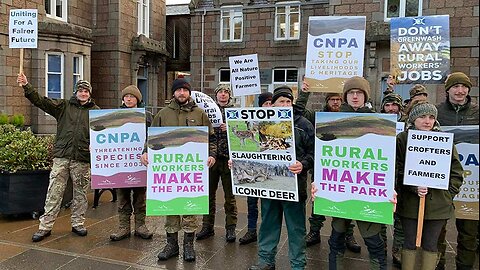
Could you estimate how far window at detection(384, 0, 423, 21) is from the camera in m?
13.4

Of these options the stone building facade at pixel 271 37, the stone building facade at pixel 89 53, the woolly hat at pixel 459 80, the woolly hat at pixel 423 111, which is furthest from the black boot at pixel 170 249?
the stone building facade at pixel 89 53

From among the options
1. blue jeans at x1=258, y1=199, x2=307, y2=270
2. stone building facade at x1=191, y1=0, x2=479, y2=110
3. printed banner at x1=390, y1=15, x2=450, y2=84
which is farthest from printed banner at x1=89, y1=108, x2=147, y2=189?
stone building facade at x1=191, y1=0, x2=479, y2=110

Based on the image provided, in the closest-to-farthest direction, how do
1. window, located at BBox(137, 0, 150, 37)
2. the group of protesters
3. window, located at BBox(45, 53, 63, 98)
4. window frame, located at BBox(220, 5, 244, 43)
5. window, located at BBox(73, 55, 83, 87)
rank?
the group of protesters < window, located at BBox(45, 53, 63, 98) < window, located at BBox(73, 55, 83, 87) < window frame, located at BBox(220, 5, 244, 43) < window, located at BBox(137, 0, 150, 37)

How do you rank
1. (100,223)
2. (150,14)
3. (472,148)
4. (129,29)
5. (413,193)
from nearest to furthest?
(413,193), (472,148), (100,223), (129,29), (150,14)

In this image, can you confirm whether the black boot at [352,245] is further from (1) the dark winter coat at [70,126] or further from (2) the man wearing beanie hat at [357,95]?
(1) the dark winter coat at [70,126]

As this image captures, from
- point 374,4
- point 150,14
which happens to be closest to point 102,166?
point 374,4

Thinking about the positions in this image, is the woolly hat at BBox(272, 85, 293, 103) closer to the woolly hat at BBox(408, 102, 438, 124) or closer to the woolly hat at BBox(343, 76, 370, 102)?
the woolly hat at BBox(343, 76, 370, 102)

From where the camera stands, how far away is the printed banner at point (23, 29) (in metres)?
5.55

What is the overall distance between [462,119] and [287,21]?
13900mm

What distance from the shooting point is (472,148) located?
163 inches

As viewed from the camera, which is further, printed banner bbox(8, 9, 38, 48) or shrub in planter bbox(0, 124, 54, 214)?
shrub in planter bbox(0, 124, 54, 214)

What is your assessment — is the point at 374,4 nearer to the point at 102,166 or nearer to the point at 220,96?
the point at 220,96

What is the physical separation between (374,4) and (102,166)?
36.1 feet

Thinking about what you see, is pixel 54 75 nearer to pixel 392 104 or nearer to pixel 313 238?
pixel 313 238
